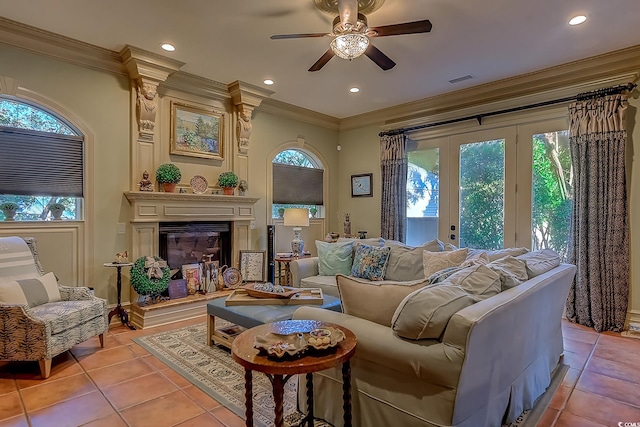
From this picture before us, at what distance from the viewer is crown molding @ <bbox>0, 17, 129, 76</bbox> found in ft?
10.9

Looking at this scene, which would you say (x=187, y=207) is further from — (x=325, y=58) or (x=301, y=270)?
(x=325, y=58)

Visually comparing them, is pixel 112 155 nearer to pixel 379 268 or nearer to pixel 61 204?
pixel 61 204

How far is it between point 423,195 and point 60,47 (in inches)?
194

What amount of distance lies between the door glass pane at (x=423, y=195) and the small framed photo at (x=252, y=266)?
95.0 inches

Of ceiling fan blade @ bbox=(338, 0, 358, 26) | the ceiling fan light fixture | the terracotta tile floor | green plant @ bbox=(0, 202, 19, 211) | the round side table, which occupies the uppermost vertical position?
ceiling fan blade @ bbox=(338, 0, 358, 26)

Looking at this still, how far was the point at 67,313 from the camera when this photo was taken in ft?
9.39

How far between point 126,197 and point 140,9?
201cm

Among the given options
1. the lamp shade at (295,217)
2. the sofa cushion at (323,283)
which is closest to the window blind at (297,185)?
the lamp shade at (295,217)

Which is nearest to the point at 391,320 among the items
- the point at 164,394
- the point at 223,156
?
the point at 164,394

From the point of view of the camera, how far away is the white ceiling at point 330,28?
9.77 ft

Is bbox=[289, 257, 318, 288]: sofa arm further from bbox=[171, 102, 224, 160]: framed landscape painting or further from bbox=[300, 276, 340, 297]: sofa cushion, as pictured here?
bbox=[171, 102, 224, 160]: framed landscape painting

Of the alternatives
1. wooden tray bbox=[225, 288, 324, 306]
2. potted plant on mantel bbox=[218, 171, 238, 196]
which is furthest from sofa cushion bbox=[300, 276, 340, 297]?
potted plant on mantel bbox=[218, 171, 238, 196]

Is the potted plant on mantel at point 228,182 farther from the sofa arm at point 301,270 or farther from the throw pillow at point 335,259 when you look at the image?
the throw pillow at point 335,259

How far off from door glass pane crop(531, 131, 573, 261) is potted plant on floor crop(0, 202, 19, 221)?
18.9 feet
